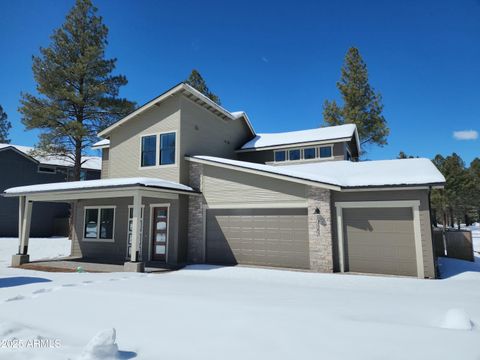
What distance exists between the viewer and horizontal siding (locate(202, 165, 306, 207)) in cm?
1102

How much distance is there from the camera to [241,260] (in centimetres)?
1176

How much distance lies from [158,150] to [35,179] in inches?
709

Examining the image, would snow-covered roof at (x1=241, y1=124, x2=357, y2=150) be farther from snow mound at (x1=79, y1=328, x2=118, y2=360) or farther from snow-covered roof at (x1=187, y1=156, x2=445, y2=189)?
snow mound at (x1=79, y1=328, x2=118, y2=360)

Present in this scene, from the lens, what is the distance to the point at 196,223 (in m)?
12.6

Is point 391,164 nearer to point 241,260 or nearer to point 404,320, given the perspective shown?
point 241,260

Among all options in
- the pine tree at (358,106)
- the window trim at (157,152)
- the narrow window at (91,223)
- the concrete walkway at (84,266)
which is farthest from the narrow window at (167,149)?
the pine tree at (358,106)

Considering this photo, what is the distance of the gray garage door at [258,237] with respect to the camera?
10875 millimetres

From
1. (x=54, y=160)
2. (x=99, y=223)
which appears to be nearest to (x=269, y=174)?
(x=99, y=223)

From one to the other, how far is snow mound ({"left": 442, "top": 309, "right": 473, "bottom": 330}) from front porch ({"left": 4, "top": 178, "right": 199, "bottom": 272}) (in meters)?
8.58

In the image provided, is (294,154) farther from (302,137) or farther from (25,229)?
(25,229)

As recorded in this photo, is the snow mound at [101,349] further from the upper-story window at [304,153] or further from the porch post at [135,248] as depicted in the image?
the upper-story window at [304,153]

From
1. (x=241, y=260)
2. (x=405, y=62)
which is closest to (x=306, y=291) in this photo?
(x=241, y=260)

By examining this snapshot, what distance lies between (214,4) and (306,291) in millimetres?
14850

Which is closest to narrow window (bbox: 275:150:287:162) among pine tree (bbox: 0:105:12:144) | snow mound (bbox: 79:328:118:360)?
snow mound (bbox: 79:328:118:360)
